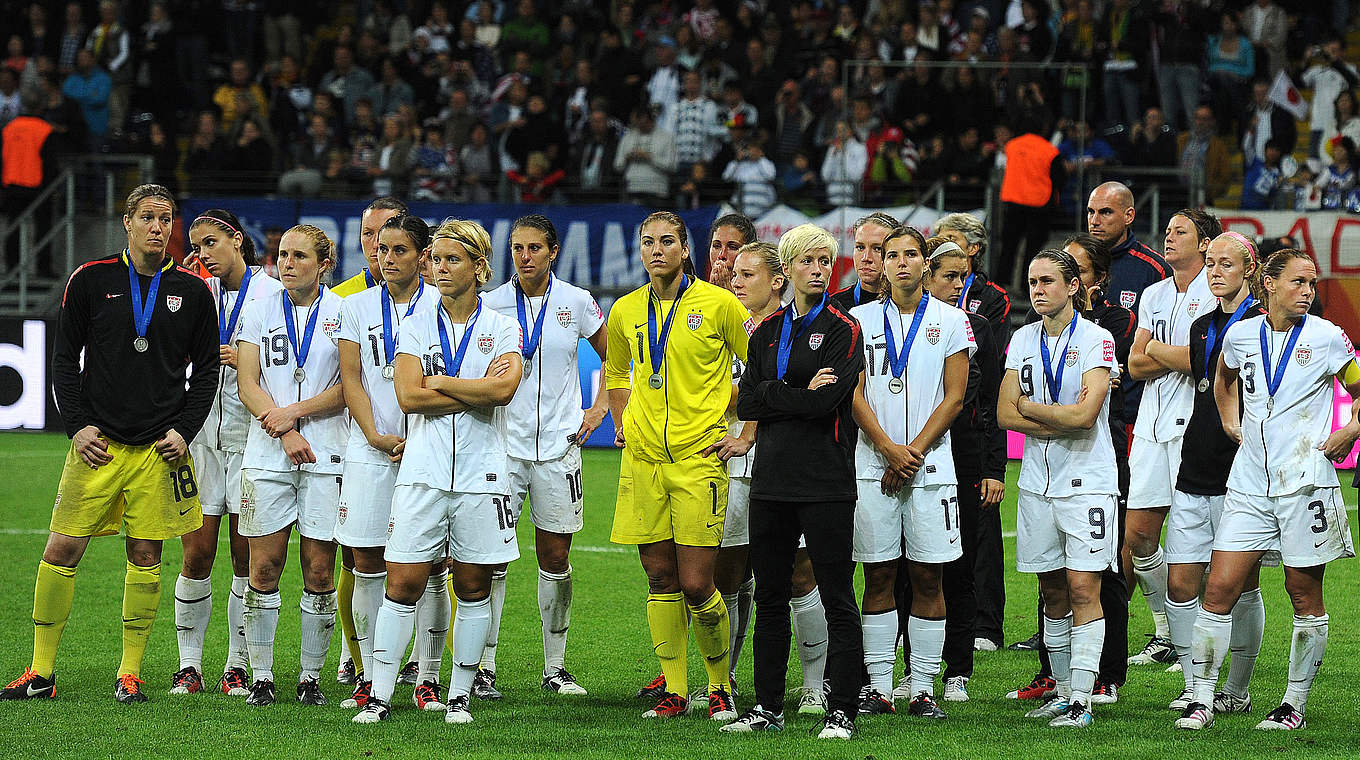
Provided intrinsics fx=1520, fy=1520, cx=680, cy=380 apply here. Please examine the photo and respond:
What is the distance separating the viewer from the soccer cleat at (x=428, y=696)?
266 inches

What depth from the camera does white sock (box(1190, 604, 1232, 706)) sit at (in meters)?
6.51

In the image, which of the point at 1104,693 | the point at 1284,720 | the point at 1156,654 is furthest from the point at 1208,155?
the point at 1284,720

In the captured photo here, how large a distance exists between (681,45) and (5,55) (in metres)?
9.86

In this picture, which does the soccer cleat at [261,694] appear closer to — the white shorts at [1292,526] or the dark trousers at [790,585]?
the dark trousers at [790,585]

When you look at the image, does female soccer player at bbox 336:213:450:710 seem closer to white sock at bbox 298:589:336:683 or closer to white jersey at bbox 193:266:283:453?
white sock at bbox 298:589:336:683

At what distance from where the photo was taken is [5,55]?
21859 millimetres

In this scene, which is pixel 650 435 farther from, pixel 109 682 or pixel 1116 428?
pixel 109 682

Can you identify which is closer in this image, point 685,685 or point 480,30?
point 685,685

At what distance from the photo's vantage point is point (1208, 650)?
655cm

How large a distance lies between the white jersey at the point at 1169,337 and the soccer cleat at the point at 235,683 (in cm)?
450

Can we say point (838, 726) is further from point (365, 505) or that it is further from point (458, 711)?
point (365, 505)

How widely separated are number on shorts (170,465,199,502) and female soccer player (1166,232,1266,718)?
4.46m

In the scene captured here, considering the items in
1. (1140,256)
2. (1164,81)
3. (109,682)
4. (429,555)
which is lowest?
(109,682)

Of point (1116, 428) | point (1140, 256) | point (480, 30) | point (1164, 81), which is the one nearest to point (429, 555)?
point (1116, 428)
